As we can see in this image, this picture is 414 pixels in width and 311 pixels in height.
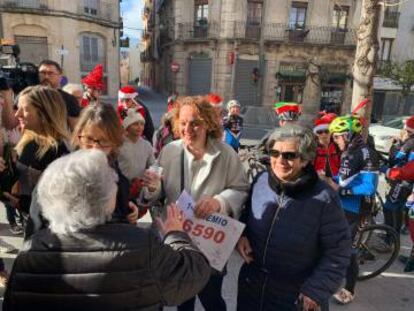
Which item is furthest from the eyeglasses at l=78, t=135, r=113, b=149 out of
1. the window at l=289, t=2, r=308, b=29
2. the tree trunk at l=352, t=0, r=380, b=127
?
the window at l=289, t=2, r=308, b=29

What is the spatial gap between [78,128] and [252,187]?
123 centimetres

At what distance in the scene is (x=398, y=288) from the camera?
3.38 metres

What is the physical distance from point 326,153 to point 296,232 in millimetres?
2005

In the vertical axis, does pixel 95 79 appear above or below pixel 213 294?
above

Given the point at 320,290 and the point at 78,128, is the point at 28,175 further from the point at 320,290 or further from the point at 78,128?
the point at 320,290

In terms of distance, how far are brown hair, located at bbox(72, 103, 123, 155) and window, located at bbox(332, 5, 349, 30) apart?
917 inches

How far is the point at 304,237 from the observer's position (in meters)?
1.75

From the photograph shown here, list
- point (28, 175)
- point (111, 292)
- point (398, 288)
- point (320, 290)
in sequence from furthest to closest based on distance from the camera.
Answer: point (398, 288) → point (28, 175) → point (320, 290) → point (111, 292)

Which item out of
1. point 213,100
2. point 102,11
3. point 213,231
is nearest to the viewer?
point 213,231

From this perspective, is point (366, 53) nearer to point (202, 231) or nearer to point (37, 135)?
point (202, 231)

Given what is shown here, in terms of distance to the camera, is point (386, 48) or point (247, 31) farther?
point (386, 48)

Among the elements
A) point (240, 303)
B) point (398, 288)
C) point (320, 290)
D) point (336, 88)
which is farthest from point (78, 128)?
point (336, 88)

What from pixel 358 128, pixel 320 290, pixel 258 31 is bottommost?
pixel 320 290

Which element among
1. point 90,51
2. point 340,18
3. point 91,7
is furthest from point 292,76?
point 91,7
